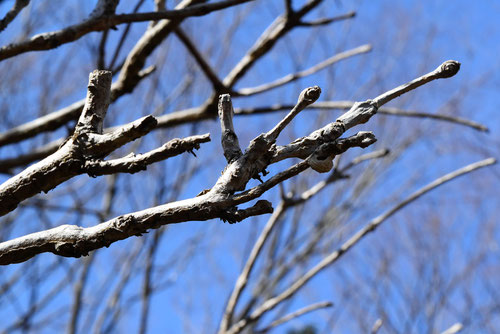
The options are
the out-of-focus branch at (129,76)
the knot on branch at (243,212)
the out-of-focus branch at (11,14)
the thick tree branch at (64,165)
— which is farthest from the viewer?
the out-of-focus branch at (129,76)

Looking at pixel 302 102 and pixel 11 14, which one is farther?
pixel 11 14

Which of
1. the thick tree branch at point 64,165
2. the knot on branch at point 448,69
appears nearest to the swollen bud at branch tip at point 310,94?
the knot on branch at point 448,69

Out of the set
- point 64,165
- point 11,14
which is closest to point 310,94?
point 64,165

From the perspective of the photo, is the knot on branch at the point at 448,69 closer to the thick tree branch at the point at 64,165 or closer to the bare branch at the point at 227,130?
the bare branch at the point at 227,130

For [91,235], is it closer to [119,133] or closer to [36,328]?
[119,133]

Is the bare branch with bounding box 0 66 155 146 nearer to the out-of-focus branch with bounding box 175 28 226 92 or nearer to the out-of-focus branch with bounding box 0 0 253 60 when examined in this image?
the out-of-focus branch with bounding box 175 28 226 92

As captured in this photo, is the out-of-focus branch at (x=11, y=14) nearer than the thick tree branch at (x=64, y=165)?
No

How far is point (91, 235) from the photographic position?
105cm

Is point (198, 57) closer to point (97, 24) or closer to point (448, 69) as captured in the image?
point (97, 24)

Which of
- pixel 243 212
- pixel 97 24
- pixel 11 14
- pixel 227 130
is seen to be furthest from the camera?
pixel 97 24

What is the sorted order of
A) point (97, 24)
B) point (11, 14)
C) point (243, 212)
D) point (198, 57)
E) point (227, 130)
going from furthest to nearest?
point (198, 57)
point (97, 24)
point (11, 14)
point (227, 130)
point (243, 212)

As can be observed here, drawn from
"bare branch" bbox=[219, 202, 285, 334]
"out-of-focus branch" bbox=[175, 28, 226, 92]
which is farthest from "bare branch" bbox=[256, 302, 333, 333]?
"out-of-focus branch" bbox=[175, 28, 226, 92]

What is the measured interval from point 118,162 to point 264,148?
0.27 meters

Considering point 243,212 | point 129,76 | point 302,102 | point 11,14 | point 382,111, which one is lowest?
point 243,212
